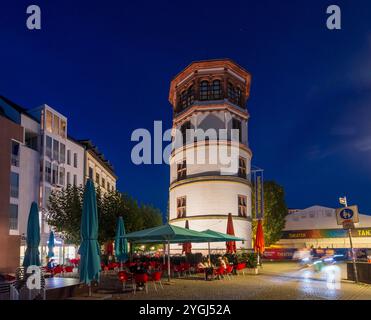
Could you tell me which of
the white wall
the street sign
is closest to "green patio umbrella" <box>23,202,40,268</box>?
the street sign

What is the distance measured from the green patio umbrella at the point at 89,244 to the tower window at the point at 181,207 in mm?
25994

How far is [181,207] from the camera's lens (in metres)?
43.4

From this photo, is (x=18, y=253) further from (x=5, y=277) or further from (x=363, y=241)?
(x=363, y=241)

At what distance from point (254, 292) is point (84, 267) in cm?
660

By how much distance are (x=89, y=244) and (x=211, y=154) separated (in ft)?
85.8

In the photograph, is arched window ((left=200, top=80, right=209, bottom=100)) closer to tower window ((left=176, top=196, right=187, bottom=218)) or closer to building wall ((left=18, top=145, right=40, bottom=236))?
tower window ((left=176, top=196, right=187, bottom=218))

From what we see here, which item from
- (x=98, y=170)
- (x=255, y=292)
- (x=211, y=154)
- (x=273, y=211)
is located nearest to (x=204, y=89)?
(x=211, y=154)

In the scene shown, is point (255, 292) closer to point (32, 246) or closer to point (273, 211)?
point (32, 246)

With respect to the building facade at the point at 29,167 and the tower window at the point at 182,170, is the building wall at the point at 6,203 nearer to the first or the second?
the building facade at the point at 29,167

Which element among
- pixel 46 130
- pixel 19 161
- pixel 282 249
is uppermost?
pixel 46 130

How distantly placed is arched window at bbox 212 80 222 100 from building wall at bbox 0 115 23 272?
58.9 ft

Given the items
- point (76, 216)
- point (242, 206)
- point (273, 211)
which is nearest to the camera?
point (76, 216)

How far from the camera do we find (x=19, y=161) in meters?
43.0
